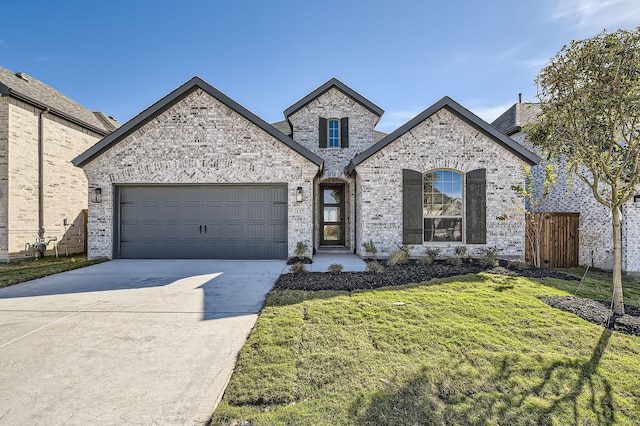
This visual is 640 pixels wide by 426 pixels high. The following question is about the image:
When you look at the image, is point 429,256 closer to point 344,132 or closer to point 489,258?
point 489,258

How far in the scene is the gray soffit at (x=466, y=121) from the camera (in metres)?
10.4

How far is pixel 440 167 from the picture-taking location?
10.6 metres

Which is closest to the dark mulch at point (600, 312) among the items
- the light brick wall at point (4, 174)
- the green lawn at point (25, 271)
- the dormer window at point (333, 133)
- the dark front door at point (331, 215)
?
the dark front door at point (331, 215)

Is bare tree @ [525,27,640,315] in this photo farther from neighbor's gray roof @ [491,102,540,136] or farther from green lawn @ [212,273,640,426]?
neighbor's gray roof @ [491,102,540,136]

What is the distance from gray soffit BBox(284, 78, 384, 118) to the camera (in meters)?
13.1

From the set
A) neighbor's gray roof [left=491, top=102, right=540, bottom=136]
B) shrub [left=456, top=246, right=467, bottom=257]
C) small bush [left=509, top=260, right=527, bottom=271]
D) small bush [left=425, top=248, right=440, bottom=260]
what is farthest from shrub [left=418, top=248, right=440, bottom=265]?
neighbor's gray roof [left=491, top=102, right=540, bottom=136]

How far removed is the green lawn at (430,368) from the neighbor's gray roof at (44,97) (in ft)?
42.4

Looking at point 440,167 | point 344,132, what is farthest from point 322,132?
point 440,167

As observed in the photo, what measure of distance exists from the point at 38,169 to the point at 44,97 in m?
3.18

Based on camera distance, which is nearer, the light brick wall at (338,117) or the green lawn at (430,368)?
the green lawn at (430,368)

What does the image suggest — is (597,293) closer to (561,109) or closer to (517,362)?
(561,109)

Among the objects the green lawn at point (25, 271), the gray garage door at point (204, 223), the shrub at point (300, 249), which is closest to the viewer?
the green lawn at point (25, 271)

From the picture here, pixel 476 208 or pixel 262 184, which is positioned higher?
pixel 262 184

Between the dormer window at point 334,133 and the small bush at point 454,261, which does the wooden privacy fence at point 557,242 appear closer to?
the small bush at point 454,261
